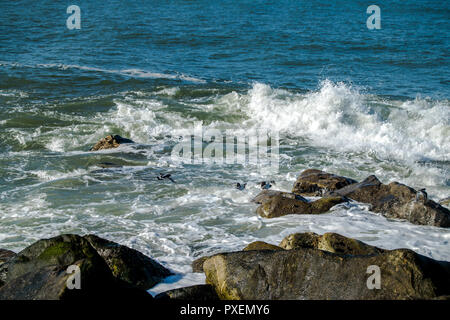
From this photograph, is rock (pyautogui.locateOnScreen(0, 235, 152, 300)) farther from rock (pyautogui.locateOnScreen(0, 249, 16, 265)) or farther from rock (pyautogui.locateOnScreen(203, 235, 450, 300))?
rock (pyautogui.locateOnScreen(0, 249, 16, 265))

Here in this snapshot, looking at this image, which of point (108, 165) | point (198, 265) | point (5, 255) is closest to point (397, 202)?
point (198, 265)

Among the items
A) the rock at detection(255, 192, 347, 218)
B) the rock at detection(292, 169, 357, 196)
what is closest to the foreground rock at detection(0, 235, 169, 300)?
the rock at detection(255, 192, 347, 218)

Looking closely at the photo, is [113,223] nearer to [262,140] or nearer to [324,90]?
[262,140]

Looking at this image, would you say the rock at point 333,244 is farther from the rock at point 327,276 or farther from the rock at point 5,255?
the rock at point 5,255

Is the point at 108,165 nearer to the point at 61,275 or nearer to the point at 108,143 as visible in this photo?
the point at 108,143

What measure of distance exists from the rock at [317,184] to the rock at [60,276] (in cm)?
495

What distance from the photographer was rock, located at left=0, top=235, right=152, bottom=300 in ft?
13.5

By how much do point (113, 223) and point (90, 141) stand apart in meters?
5.38

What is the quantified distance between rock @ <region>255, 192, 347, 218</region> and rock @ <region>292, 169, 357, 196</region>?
0.82m

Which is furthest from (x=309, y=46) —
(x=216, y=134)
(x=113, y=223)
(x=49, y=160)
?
(x=113, y=223)

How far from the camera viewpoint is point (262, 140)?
1327 centimetres

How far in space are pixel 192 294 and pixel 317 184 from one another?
4.90 m

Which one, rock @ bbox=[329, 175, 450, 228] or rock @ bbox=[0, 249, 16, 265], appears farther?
rock @ bbox=[329, 175, 450, 228]

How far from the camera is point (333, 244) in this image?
563 cm
